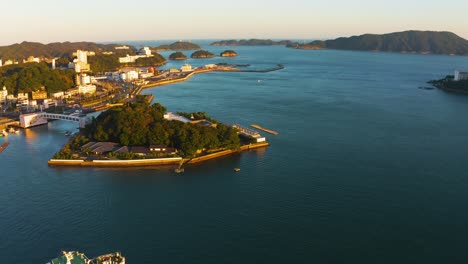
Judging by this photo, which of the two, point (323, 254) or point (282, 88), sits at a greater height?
point (282, 88)

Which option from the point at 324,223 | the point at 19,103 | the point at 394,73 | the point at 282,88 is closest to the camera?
→ the point at 324,223

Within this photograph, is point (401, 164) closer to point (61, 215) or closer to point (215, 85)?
point (61, 215)

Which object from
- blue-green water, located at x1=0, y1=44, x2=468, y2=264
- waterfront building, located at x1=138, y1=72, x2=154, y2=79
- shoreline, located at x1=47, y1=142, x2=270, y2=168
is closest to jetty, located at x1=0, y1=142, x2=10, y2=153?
blue-green water, located at x1=0, y1=44, x2=468, y2=264

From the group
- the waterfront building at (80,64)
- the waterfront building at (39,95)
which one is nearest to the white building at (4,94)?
the waterfront building at (39,95)

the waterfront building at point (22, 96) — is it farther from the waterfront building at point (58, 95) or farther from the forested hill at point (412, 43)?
the forested hill at point (412, 43)

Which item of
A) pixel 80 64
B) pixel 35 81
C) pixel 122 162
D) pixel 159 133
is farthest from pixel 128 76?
pixel 122 162

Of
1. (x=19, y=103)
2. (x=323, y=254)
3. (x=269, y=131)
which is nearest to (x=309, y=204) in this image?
(x=323, y=254)
